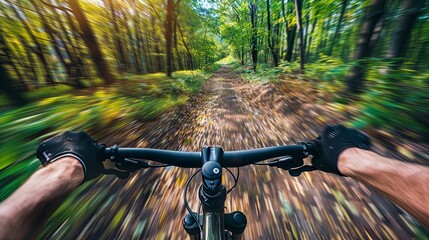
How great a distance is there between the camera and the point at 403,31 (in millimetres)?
4168

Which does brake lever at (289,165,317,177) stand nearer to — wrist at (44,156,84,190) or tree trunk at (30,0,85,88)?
wrist at (44,156,84,190)

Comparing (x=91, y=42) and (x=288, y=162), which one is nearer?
(x=288, y=162)

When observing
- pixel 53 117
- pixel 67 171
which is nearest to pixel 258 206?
pixel 67 171

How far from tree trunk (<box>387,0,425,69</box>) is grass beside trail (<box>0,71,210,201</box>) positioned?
6456mm

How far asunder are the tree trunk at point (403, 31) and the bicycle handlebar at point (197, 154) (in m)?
5.23

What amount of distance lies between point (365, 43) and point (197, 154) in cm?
627

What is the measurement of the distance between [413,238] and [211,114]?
17.2 feet

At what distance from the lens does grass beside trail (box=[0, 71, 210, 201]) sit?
82.2 inches

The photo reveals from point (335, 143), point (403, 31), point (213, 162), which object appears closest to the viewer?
point (213, 162)

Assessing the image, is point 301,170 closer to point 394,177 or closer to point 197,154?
point 394,177

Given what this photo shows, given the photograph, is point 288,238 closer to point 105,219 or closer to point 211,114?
point 105,219

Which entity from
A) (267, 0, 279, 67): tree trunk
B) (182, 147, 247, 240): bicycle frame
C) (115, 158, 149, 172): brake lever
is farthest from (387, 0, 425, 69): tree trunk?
(267, 0, 279, 67): tree trunk

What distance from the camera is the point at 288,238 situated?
179cm

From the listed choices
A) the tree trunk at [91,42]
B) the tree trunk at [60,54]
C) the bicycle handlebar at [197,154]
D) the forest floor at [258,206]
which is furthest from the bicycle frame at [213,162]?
the tree trunk at [91,42]
